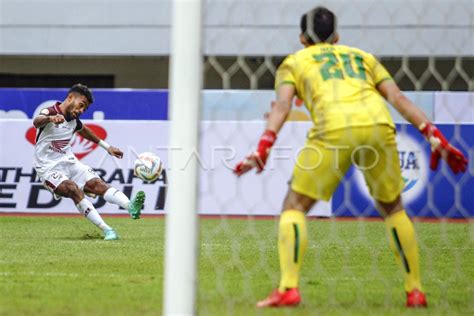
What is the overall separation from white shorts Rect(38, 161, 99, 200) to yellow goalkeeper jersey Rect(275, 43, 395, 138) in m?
5.57

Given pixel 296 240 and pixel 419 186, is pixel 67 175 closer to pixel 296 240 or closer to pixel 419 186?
pixel 419 186

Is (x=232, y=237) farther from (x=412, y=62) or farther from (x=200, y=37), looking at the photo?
(x=412, y=62)

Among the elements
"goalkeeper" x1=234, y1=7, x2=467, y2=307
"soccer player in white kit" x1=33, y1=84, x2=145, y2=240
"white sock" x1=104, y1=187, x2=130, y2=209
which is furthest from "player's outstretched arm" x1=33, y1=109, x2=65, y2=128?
"goalkeeper" x1=234, y1=7, x2=467, y2=307

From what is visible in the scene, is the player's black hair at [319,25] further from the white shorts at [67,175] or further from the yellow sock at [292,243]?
the white shorts at [67,175]

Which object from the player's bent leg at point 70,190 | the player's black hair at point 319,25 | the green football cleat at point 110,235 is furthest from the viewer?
the player's bent leg at point 70,190

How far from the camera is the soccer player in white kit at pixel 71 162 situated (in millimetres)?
11016

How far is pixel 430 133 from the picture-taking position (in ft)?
19.6

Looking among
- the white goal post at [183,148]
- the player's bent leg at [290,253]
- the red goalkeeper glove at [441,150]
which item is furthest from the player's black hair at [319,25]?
the white goal post at [183,148]

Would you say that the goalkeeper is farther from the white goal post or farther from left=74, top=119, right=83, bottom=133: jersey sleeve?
left=74, top=119, right=83, bottom=133: jersey sleeve

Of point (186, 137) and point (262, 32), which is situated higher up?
point (262, 32)

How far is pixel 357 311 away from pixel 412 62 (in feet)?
48.2

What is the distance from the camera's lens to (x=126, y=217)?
1474cm

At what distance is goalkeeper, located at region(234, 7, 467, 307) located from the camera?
605 centimetres

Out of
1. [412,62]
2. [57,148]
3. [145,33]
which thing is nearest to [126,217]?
[57,148]
